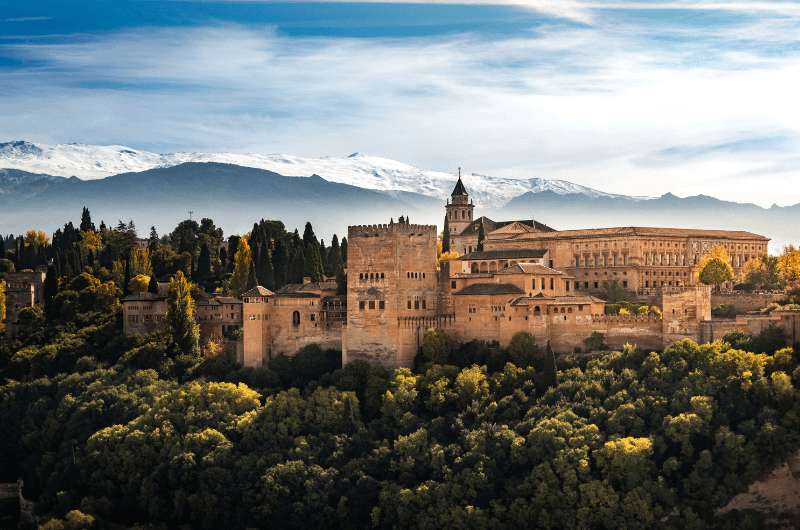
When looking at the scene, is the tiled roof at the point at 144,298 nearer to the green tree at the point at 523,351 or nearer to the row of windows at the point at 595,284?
the green tree at the point at 523,351

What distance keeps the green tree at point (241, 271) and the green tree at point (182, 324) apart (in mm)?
6791

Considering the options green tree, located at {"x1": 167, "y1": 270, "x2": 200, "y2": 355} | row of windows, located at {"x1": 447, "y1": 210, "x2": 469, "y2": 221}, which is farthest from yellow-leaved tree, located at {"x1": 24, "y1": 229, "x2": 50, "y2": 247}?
green tree, located at {"x1": 167, "y1": 270, "x2": 200, "y2": 355}

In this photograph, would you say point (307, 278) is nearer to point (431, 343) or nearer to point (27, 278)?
point (431, 343)

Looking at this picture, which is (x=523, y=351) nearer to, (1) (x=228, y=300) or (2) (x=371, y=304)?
(2) (x=371, y=304)

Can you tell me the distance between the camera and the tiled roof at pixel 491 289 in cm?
6488

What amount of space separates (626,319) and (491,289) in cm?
663

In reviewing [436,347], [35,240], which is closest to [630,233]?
[436,347]

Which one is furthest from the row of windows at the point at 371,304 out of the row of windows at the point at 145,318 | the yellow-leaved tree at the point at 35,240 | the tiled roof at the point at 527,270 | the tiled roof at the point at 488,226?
the yellow-leaved tree at the point at 35,240

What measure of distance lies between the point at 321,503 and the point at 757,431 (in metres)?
18.5

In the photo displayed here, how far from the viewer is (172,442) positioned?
62.4m

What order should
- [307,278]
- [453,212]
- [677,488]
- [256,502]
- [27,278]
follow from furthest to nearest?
1. [453,212]
2. [27,278]
3. [307,278]
4. [256,502]
5. [677,488]

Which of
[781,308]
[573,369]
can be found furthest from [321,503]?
[781,308]

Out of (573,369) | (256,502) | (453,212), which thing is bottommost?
(256,502)

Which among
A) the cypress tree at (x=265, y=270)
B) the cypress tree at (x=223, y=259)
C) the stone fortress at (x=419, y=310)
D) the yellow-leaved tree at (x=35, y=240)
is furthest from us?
the yellow-leaved tree at (x=35, y=240)
